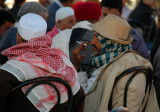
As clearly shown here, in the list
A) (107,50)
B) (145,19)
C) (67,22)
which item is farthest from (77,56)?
(145,19)

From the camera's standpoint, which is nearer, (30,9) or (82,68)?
(82,68)

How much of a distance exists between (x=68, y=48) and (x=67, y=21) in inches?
56.1

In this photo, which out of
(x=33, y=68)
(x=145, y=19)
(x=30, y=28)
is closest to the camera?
(x=33, y=68)

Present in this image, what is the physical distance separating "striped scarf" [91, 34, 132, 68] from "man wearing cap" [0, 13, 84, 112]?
0.70 metres

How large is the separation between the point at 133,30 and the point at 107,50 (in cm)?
123

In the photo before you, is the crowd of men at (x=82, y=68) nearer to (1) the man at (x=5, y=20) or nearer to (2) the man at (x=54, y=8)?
(1) the man at (x=5, y=20)

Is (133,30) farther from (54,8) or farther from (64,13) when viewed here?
(54,8)

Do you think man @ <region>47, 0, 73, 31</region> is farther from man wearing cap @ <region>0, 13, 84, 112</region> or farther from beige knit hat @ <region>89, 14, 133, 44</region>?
man wearing cap @ <region>0, 13, 84, 112</region>

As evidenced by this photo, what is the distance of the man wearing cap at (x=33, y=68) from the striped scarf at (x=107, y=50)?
70 cm

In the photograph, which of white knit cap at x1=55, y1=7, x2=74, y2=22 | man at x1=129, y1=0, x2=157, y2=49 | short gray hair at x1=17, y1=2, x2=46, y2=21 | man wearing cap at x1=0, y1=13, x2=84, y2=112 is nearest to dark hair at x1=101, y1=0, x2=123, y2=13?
white knit cap at x1=55, y1=7, x2=74, y2=22

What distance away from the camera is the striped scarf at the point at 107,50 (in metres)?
2.99

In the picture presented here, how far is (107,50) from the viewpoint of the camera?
305 centimetres

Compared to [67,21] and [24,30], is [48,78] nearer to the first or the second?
[24,30]

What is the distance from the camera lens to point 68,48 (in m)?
3.51
